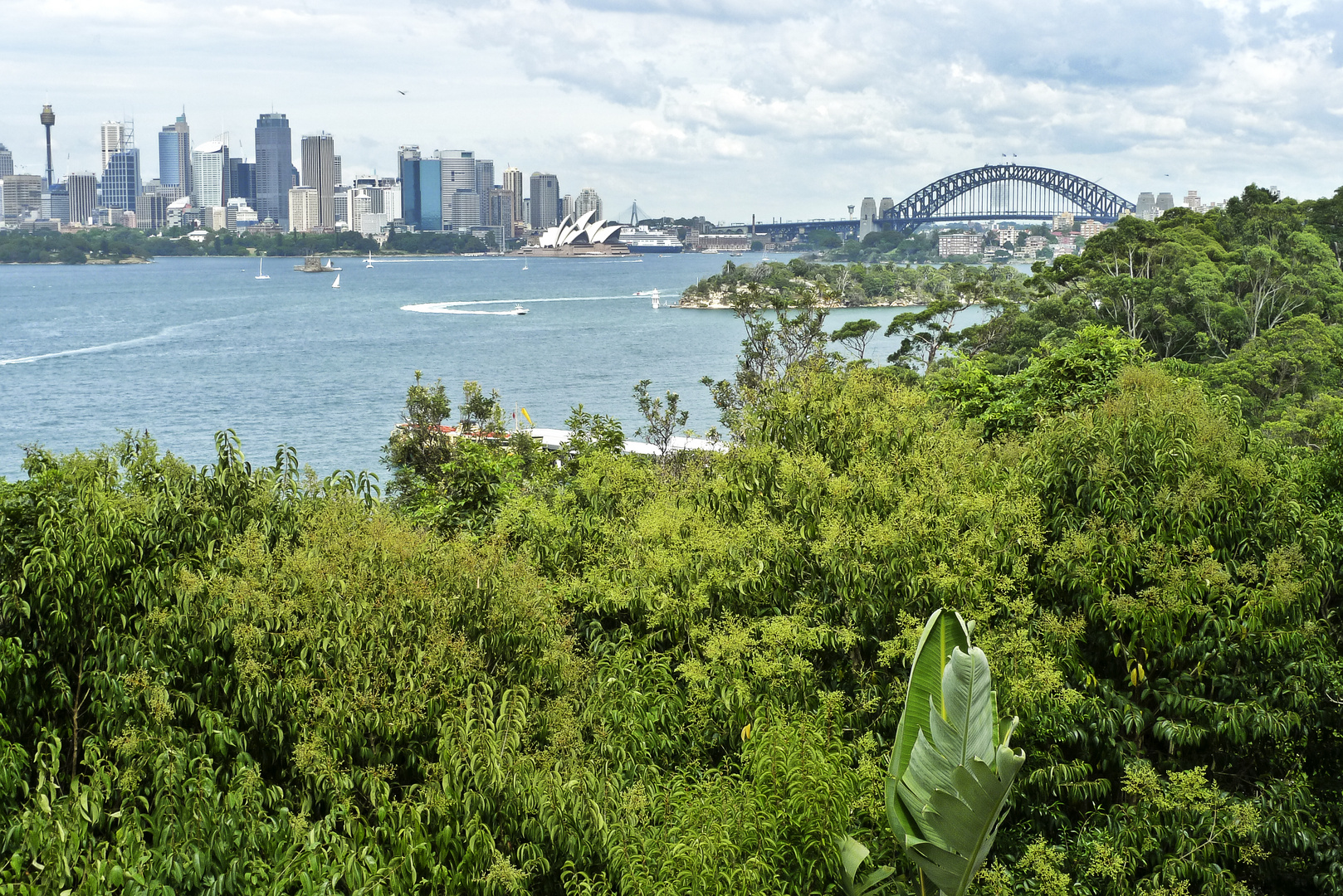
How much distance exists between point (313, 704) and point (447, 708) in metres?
0.73

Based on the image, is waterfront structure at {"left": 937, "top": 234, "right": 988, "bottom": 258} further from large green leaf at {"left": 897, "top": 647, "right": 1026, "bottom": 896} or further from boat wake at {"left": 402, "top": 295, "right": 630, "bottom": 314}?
large green leaf at {"left": 897, "top": 647, "right": 1026, "bottom": 896}

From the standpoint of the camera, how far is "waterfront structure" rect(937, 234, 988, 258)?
17312 centimetres

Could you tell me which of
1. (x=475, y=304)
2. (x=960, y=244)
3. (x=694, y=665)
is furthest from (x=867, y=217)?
(x=694, y=665)

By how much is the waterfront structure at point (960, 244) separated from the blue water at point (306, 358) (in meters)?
61.8

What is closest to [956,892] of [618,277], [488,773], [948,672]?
[948,672]

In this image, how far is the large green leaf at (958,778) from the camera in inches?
231

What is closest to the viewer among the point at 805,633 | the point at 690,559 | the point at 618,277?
the point at 805,633

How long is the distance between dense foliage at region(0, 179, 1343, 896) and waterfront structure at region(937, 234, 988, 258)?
167362 mm

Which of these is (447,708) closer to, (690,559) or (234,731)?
(234,731)

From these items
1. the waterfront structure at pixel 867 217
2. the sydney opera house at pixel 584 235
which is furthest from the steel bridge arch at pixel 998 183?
the sydney opera house at pixel 584 235

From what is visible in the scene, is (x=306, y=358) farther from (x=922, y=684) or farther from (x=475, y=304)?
(x=922, y=684)

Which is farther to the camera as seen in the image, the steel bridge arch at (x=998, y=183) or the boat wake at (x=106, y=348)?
the steel bridge arch at (x=998, y=183)

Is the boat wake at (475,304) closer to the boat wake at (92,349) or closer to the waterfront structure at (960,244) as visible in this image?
the boat wake at (92,349)

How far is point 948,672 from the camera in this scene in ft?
19.4
